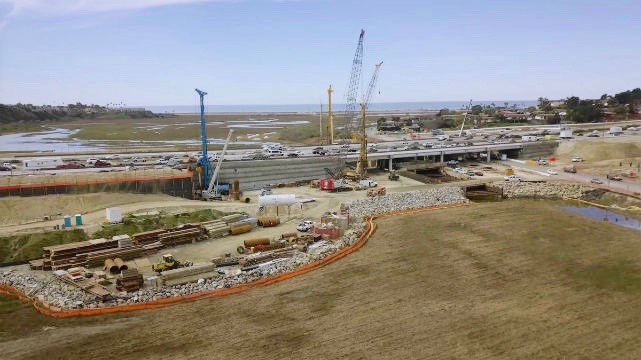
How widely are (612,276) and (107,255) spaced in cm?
2273

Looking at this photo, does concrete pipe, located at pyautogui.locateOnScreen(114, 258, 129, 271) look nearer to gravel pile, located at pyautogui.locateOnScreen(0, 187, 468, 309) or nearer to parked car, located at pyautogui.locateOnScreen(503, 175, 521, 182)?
gravel pile, located at pyautogui.locateOnScreen(0, 187, 468, 309)

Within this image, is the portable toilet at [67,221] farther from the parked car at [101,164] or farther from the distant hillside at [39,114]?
the distant hillside at [39,114]

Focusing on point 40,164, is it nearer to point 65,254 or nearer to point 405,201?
point 65,254

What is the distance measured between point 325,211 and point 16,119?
11309 centimetres

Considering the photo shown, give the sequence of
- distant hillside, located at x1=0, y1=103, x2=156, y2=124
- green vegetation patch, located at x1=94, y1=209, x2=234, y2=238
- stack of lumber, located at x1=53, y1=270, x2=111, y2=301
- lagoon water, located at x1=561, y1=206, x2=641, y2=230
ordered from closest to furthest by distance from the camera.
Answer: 1. stack of lumber, located at x1=53, y1=270, x2=111, y2=301
2. green vegetation patch, located at x1=94, y1=209, x2=234, y2=238
3. lagoon water, located at x1=561, y1=206, x2=641, y2=230
4. distant hillside, located at x1=0, y1=103, x2=156, y2=124

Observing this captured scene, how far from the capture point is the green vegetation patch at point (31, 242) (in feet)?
79.6

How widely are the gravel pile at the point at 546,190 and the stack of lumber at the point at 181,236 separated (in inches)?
991

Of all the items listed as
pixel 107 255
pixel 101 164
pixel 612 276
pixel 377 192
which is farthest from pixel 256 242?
pixel 101 164

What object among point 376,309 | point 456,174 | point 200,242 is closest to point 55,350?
point 376,309

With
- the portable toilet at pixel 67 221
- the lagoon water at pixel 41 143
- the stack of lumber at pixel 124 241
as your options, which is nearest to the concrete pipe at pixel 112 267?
the stack of lumber at pixel 124 241

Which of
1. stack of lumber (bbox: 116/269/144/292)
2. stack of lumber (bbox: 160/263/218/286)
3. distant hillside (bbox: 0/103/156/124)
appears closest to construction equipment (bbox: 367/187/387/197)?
stack of lumber (bbox: 160/263/218/286)

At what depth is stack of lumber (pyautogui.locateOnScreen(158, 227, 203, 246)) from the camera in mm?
26219

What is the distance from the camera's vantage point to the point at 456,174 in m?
48.3

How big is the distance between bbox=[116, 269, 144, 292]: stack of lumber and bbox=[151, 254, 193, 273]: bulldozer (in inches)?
76.8
